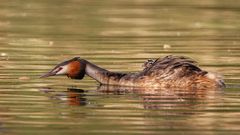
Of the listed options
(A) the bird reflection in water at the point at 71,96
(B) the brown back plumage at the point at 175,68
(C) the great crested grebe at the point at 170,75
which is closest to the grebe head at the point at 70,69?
(C) the great crested grebe at the point at 170,75

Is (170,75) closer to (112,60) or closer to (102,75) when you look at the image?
(102,75)

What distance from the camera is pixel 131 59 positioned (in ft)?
69.6

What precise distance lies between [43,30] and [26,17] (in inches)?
178

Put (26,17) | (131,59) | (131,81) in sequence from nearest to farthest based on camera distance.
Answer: (131,81) → (131,59) → (26,17)

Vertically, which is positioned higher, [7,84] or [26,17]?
[26,17]

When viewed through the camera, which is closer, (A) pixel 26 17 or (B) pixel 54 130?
(B) pixel 54 130

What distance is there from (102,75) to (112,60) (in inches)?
114

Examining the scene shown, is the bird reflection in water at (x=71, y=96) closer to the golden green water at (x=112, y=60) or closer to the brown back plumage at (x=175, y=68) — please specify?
the golden green water at (x=112, y=60)

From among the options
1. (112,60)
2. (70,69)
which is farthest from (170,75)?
(112,60)

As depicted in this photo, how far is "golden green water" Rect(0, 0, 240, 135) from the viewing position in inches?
533

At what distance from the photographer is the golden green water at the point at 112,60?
1354cm

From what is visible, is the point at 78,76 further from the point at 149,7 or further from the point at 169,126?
the point at 149,7

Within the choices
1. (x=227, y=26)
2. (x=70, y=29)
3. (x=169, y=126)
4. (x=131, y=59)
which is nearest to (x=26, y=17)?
(x=70, y=29)

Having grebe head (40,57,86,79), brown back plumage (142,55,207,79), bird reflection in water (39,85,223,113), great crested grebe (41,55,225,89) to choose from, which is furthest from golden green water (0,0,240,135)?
brown back plumage (142,55,207,79)
